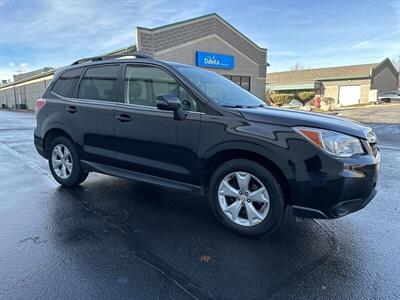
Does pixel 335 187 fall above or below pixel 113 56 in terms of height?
below

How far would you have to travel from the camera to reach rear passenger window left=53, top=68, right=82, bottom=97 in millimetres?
4977

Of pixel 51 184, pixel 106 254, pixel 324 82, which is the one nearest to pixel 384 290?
pixel 106 254

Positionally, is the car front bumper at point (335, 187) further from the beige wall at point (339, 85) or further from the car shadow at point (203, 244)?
the beige wall at point (339, 85)

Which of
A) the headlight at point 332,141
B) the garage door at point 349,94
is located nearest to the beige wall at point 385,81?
the garage door at point 349,94

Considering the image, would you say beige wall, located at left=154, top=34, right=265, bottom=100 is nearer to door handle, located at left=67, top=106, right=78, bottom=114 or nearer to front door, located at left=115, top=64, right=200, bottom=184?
door handle, located at left=67, top=106, right=78, bottom=114

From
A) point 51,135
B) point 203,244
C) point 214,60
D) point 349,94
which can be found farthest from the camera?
point 349,94

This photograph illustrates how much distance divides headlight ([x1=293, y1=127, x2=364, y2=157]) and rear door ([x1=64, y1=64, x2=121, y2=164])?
2574mm

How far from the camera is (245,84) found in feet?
92.2

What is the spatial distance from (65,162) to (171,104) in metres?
2.47

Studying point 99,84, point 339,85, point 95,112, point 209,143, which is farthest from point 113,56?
point 339,85

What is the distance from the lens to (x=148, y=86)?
4168 mm

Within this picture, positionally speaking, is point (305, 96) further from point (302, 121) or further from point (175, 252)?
point (175, 252)

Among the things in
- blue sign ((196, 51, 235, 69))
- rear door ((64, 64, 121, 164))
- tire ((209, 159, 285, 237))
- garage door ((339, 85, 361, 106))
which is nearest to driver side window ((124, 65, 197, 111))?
rear door ((64, 64, 121, 164))

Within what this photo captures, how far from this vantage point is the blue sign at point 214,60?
77.9 feet
